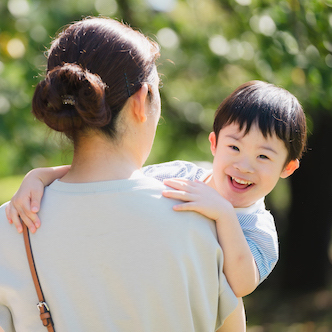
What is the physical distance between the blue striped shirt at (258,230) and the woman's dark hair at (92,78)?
64 cm

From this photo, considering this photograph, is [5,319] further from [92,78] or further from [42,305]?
[92,78]

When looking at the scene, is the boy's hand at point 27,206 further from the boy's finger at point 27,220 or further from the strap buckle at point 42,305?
the strap buckle at point 42,305

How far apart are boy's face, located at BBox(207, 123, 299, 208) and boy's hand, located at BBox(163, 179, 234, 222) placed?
0.49 meters

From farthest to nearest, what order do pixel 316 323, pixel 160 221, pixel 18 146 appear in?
pixel 316 323, pixel 18 146, pixel 160 221

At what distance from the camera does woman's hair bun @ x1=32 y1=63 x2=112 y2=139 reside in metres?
1.39

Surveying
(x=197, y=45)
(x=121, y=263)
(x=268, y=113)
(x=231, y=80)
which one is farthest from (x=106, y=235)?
(x=231, y=80)

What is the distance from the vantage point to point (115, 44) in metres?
1.45

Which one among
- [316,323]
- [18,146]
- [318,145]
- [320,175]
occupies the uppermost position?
[18,146]

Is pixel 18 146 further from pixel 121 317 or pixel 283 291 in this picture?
pixel 283 291

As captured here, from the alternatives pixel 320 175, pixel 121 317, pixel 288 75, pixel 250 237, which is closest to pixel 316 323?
pixel 320 175

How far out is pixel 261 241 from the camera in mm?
1723

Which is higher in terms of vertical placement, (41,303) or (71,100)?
(71,100)

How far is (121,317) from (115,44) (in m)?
0.81

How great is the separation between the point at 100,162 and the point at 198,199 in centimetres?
32
